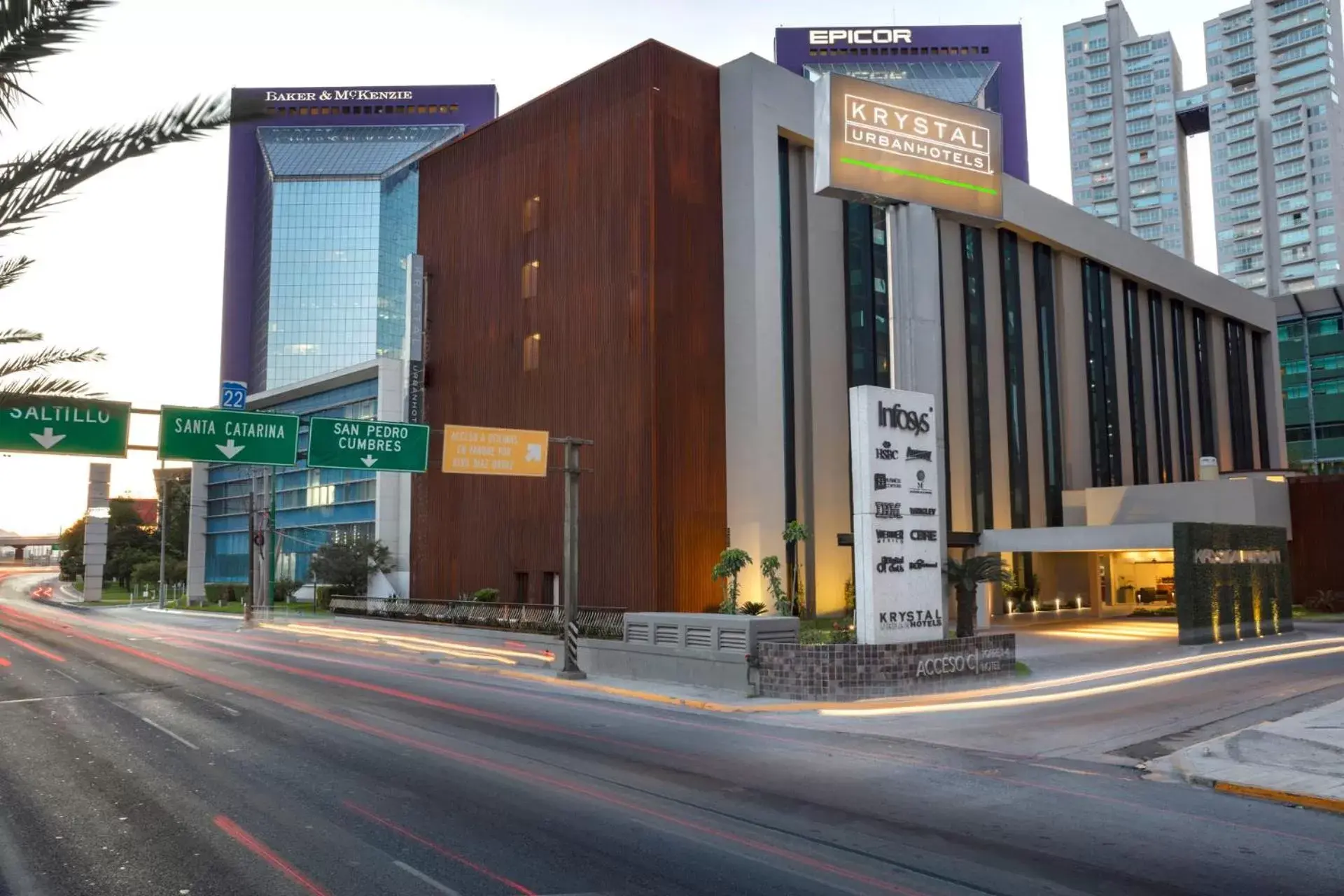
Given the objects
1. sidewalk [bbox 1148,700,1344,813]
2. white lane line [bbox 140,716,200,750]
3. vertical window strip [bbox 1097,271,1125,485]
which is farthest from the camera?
vertical window strip [bbox 1097,271,1125,485]

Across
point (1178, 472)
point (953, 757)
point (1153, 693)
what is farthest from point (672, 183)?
point (1178, 472)

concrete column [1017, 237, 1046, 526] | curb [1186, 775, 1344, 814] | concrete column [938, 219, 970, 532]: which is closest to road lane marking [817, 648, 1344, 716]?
curb [1186, 775, 1344, 814]

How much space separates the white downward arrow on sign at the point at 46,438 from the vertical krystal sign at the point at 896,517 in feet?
56.2

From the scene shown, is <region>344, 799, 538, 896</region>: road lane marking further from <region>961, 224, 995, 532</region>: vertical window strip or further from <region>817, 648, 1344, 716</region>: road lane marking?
<region>961, 224, 995, 532</region>: vertical window strip

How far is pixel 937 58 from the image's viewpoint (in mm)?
127688

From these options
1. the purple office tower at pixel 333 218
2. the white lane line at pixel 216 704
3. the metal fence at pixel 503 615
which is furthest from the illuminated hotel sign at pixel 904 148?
the purple office tower at pixel 333 218

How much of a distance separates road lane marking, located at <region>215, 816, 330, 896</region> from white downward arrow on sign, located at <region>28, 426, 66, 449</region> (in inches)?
491

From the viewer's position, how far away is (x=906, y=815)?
35.9 feet

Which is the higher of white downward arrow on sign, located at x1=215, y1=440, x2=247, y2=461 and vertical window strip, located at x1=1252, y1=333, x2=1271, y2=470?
vertical window strip, located at x1=1252, y1=333, x2=1271, y2=470

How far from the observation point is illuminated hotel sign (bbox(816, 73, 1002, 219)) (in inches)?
936

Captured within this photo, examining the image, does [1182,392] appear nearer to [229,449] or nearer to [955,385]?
[955,385]

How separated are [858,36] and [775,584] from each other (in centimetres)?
11267

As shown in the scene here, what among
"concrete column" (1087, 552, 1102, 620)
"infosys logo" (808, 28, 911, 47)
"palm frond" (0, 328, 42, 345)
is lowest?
"concrete column" (1087, 552, 1102, 620)

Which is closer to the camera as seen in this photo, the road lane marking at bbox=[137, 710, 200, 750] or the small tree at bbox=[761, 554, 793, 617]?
the road lane marking at bbox=[137, 710, 200, 750]
